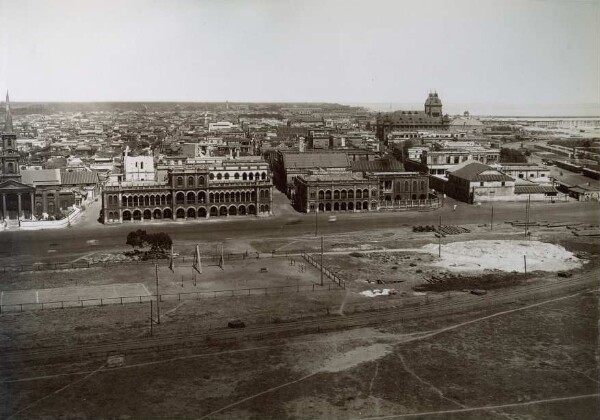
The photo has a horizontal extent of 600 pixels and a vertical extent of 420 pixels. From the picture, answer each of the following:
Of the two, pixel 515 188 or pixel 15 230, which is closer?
pixel 15 230

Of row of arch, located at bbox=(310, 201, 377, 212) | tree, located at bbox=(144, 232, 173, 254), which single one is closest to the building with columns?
tree, located at bbox=(144, 232, 173, 254)

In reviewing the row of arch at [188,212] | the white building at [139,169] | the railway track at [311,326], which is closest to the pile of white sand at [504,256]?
the railway track at [311,326]

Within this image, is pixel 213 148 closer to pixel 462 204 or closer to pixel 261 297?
pixel 462 204

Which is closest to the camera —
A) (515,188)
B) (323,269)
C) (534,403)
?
(534,403)

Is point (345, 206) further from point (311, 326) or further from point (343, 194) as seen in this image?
point (311, 326)

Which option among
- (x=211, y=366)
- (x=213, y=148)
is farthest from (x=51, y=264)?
(x=213, y=148)

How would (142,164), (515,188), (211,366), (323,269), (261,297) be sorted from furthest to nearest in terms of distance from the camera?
(515,188) → (142,164) → (323,269) → (261,297) → (211,366)

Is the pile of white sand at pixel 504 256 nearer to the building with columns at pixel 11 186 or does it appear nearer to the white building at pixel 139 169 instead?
the white building at pixel 139 169
